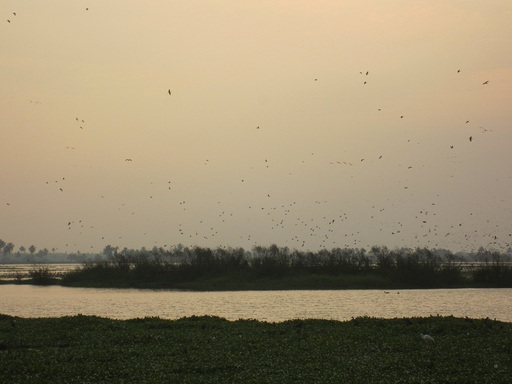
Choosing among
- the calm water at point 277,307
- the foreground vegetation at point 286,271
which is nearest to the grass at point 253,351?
the calm water at point 277,307

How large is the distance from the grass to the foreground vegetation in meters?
51.0

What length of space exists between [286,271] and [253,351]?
204ft

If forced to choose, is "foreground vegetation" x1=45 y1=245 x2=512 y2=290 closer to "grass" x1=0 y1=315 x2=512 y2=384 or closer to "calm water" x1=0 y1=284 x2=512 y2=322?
"calm water" x1=0 y1=284 x2=512 y2=322

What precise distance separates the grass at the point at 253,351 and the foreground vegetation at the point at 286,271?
5103 centimetres

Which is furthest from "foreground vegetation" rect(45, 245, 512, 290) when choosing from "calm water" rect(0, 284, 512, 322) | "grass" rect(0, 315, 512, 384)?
"grass" rect(0, 315, 512, 384)

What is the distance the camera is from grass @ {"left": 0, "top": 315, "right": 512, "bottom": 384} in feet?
55.1

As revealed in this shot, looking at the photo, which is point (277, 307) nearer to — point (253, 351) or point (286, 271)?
point (253, 351)

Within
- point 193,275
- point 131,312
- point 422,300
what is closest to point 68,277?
point 193,275

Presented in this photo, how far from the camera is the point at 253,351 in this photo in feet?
66.6

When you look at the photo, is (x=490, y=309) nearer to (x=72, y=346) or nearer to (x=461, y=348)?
(x=461, y=348)

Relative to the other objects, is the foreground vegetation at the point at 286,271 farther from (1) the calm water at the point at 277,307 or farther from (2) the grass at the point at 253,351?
(2) the grass at the point at 253,351

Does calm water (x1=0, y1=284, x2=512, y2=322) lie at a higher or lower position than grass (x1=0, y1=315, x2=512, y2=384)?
lower

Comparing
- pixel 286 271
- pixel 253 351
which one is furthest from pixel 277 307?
pixel 286 271

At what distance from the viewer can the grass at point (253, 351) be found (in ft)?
55.1
